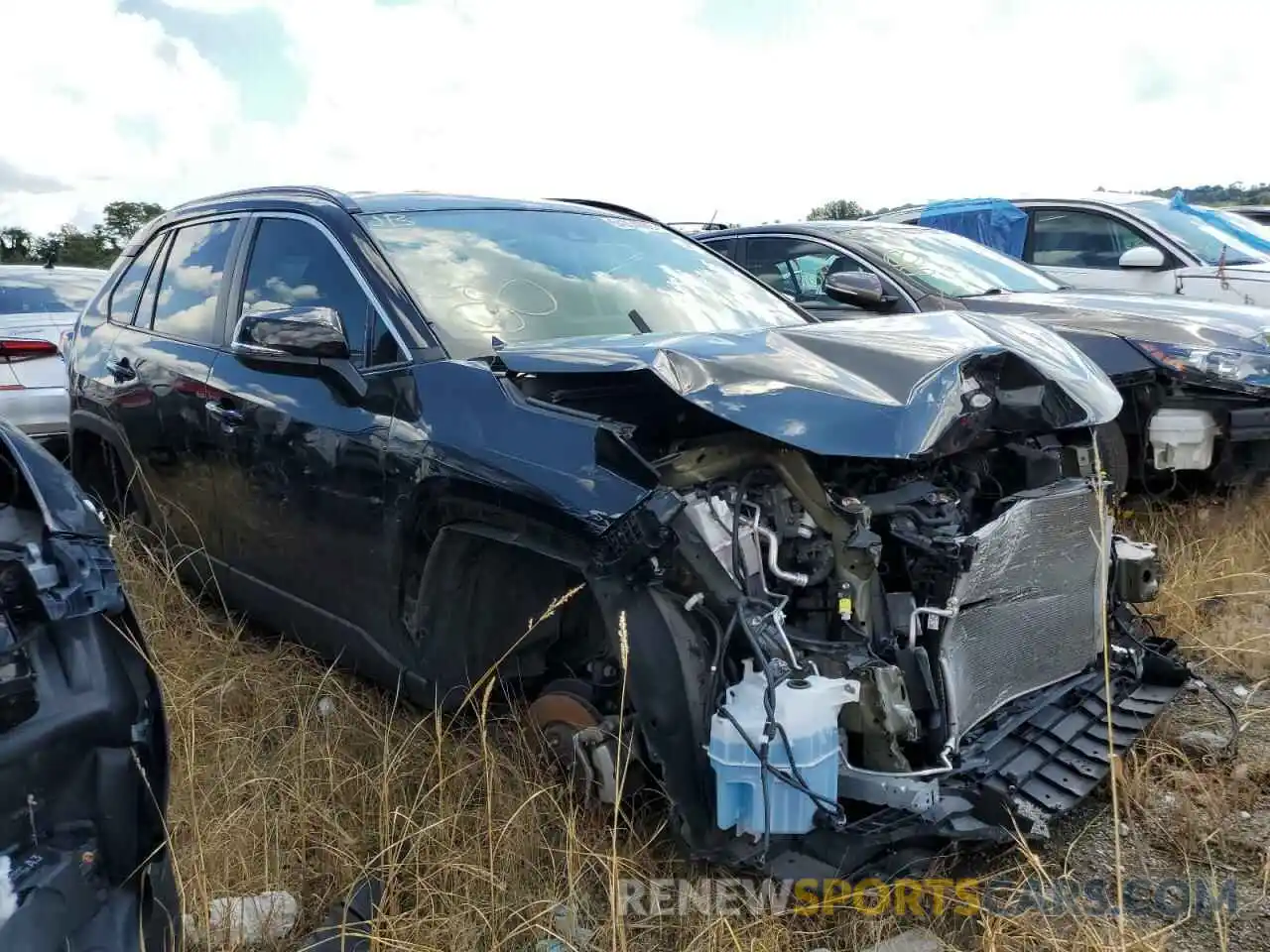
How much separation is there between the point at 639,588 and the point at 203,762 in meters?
1.56

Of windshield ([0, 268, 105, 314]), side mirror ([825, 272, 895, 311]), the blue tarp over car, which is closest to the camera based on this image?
side mirror ([825, 272, 895, 311])

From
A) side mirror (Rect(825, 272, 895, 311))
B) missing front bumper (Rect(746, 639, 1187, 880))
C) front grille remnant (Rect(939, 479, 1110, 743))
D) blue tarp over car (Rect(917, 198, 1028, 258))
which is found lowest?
missing front bumper (Rect(746, 639, 1187, 880))

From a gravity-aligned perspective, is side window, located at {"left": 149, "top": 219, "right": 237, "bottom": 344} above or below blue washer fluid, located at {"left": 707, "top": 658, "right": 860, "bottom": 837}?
above

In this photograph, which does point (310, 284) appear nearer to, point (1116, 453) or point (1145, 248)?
point (1116, 453)

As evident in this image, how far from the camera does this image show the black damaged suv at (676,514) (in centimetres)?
213

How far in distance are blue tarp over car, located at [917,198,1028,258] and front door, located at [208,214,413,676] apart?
18.8ft

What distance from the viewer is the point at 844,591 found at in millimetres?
2285

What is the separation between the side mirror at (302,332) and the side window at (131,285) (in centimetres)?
165

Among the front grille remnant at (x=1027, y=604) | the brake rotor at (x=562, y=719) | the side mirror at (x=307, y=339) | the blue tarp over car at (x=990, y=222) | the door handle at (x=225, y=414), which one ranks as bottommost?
the brake rotor at (x=562, y=719)

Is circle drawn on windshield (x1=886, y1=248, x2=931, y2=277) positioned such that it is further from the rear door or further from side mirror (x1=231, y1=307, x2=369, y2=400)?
side mirror (x1=231, y1=307, x2=369, y2=400)

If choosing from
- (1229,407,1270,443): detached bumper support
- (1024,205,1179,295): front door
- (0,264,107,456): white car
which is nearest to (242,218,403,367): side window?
(0,264,107,456): white car

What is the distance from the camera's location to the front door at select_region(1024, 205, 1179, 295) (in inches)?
276

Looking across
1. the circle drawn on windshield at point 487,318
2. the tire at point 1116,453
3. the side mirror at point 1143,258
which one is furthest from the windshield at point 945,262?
the circle drawn on windshield at point 487,318

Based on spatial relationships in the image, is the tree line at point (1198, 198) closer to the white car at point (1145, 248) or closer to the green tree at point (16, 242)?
the white car at point (1145, 248)
